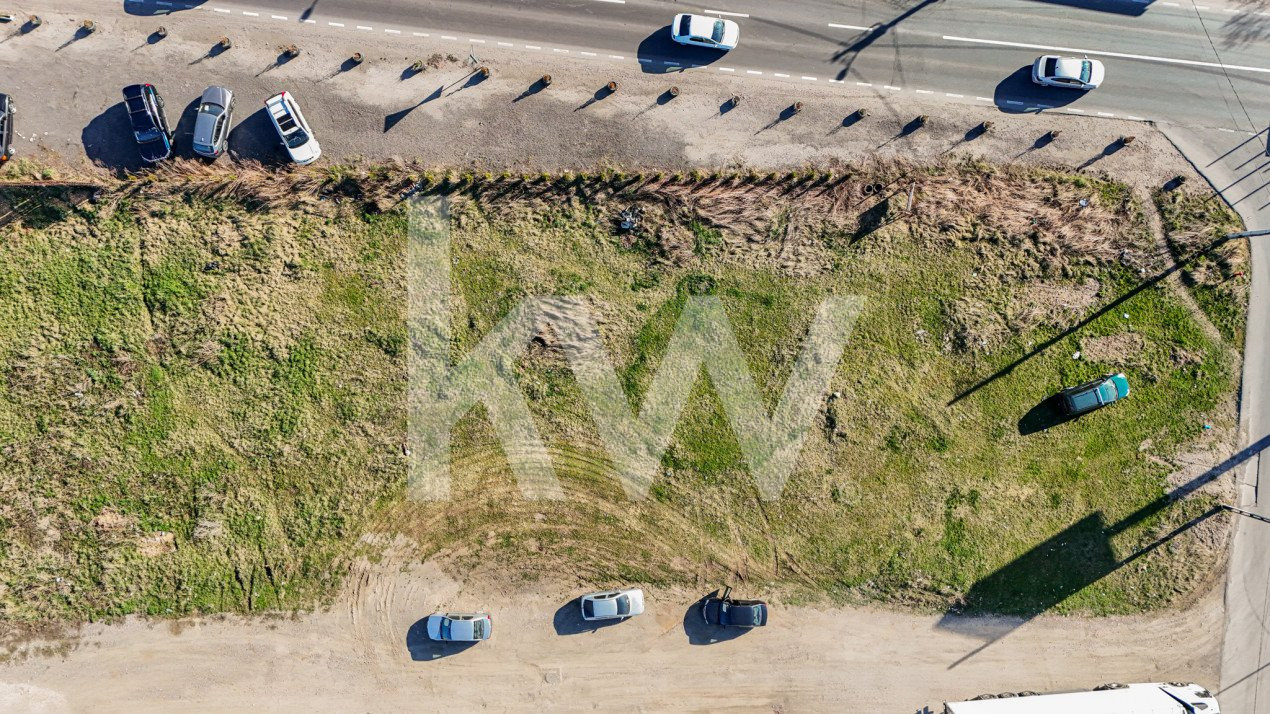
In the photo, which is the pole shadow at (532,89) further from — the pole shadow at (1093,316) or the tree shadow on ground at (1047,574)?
the tree shadow on ground at (1047,574)

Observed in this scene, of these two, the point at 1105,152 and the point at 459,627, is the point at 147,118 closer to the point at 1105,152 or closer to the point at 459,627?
the point at 459,627

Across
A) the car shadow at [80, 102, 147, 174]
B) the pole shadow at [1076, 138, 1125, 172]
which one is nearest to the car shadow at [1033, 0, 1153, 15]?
the pole shadow at [1076, 138, 1125, 172]

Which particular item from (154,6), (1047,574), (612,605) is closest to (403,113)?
(154,6)

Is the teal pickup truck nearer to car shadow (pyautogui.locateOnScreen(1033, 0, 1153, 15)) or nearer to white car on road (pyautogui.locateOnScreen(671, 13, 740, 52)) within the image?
car shadow (pyautogui.locateOnScreen(1033, 0, 1153, 15))

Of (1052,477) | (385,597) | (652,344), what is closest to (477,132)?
(652,344)

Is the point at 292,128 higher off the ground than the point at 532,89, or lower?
lower

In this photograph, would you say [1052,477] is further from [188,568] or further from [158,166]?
[158,166]
